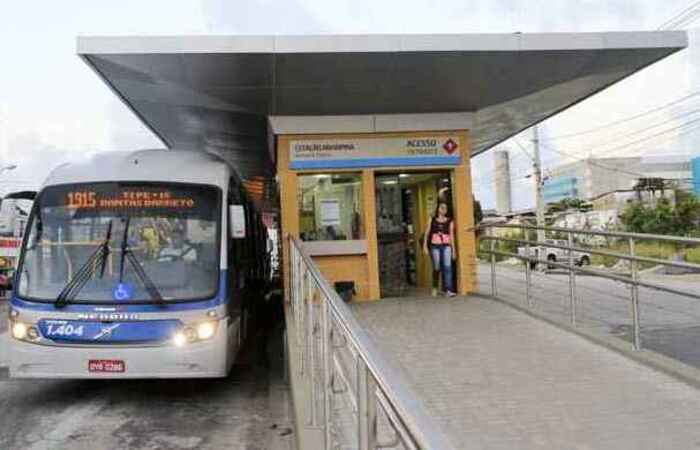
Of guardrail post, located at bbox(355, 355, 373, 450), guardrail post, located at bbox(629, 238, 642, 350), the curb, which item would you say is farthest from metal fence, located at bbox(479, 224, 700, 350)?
guardrail post, located at bbox(355, 355, 373, 450)

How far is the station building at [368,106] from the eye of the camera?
8.40 m

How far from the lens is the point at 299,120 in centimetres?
1146

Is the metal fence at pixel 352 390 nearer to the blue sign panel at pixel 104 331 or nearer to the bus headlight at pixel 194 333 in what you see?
the bus headlight at pixel 194 333

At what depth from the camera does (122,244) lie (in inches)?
298

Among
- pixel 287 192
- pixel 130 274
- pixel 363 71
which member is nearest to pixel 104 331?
pixel 130 274

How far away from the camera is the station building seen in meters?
8.40

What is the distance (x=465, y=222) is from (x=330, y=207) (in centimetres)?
224

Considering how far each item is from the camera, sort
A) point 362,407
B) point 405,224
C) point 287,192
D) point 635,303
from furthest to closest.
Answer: point 405,224 < point 287,192 < point 635,303 < point 362,407

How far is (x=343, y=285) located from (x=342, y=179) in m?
1.74

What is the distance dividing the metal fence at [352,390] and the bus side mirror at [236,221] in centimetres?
296

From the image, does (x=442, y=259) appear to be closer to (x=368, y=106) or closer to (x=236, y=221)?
(x=368, y=106)

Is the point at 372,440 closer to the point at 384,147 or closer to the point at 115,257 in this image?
the point at 115,257

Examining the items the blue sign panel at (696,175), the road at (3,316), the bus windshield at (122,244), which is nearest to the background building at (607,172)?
the blue sign panel at (696,175)

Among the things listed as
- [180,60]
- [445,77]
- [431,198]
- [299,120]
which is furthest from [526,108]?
[180,60]
